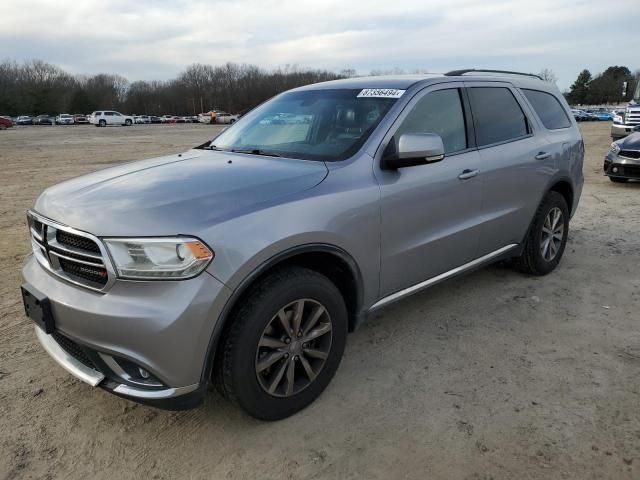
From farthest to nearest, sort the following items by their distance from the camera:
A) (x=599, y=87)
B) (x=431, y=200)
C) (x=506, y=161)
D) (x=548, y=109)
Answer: (x=599, y=87) < (x=548, y=109) < (x=506, y=161) < (x=431, y=200)

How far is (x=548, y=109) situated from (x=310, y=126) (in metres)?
2.60

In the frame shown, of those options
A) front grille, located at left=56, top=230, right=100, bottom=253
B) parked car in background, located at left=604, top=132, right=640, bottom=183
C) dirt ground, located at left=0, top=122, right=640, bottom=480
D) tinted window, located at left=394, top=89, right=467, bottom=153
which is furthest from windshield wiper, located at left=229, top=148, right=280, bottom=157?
parked car in background, located at left=604, top=132, right=640, bottom=183

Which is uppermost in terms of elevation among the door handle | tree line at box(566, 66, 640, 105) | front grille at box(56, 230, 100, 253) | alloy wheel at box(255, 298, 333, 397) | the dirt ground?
tree line at box(566, 66, 640, 105)

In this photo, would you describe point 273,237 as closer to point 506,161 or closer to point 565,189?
point 506,161

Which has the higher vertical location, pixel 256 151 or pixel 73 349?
pixel 256 151

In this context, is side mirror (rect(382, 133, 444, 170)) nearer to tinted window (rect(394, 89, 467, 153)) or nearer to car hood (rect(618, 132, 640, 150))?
tinted window (rect(394, 89, 467, 153))

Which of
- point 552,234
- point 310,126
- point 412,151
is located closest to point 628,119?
point 552,234

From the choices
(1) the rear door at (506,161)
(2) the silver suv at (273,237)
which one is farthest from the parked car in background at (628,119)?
(2) the silver suv at (273,237)

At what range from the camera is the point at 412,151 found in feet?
9.83

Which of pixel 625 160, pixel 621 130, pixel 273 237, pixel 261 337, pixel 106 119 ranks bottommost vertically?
pixel 261 337

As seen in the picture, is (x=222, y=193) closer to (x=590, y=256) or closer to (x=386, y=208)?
(x=386, y=208)

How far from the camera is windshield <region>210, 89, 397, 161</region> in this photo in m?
3.24

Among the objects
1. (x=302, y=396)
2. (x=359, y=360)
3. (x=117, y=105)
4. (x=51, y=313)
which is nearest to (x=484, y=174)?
(x=359, y=360)

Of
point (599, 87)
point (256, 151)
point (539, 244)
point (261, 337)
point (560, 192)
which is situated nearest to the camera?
point (261, 337)
